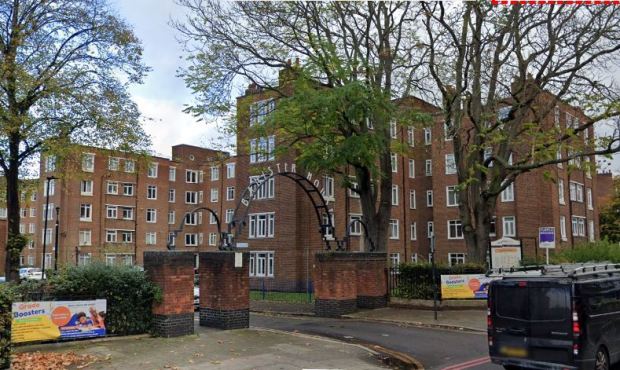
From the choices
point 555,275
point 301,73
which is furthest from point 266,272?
point 555,275

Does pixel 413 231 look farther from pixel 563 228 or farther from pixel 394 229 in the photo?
pixel 563 228

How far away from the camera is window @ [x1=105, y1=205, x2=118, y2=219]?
61.5 metres

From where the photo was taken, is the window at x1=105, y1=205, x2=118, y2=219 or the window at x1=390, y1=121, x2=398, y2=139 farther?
the window at x1=105, y1=205, x2=118, y2=219

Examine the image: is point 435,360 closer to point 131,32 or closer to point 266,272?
point 131,32

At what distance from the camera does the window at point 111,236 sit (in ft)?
200

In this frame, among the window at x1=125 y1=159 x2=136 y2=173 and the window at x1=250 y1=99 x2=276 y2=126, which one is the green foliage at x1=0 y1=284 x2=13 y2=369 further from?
the window at x1=250 y1=99 x2=276 y2=126

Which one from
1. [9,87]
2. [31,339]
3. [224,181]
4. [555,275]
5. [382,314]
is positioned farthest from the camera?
[224,181]

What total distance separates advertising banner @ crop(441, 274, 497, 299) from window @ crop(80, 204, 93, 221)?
1892 inches

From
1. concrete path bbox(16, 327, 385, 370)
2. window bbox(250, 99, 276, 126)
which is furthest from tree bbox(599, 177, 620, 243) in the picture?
concrete path bbox(16, 327, 385, 370)

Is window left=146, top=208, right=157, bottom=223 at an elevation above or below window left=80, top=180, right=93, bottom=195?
below

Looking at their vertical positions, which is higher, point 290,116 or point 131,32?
point 131,32

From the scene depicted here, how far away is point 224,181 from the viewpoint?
58.2 meters

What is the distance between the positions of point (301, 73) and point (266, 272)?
2345 centimetres

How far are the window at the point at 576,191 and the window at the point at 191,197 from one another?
44830 millimetres
